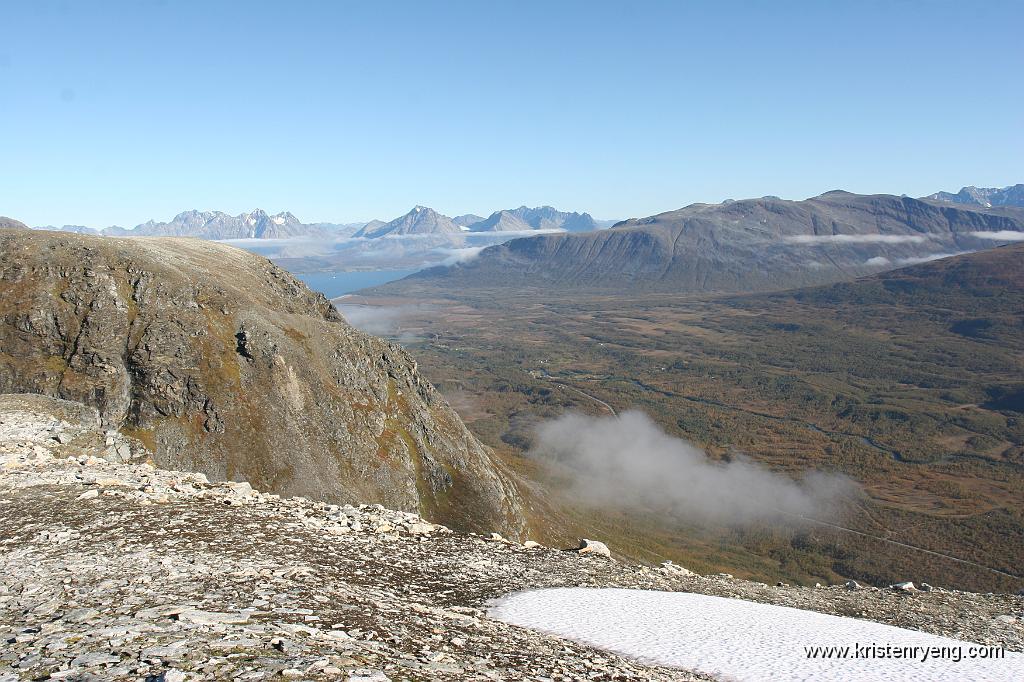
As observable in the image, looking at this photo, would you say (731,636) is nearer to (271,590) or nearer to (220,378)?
(271,590)

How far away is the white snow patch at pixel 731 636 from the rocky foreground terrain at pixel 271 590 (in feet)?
4.08

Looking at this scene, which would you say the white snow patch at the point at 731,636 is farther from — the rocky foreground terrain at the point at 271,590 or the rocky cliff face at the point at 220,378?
the rocky cliff face at the point at 220,378

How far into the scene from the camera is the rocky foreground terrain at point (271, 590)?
1333 centimetres

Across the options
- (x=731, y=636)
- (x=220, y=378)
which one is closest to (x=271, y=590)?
(x=731, y=636)

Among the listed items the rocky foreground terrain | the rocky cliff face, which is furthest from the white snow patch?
the rocky cliff face

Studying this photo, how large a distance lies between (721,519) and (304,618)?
481 ft

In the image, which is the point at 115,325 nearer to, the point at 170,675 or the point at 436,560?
the point at 436,560

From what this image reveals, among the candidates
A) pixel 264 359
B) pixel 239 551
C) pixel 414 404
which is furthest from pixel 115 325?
pixel 239 551

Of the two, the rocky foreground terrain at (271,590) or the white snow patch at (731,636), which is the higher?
the rocky foreground terrain at (271,590)

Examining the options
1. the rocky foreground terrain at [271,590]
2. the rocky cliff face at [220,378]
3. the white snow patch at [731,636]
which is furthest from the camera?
the rocky cliff face at [220,378]

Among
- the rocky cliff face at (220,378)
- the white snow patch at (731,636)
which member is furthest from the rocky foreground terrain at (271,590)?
the rocky cliff face at (220,378)

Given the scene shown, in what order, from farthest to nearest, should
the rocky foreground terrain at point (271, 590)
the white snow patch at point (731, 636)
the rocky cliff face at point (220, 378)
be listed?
the rocky cliff face at point (220, 378)
the white snow patch at point (731, 636)
the rocky foreground terrain at point (271, 590)

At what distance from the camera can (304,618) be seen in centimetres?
1620

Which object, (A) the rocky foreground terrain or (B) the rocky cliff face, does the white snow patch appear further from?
(B) the rocky cliff face
